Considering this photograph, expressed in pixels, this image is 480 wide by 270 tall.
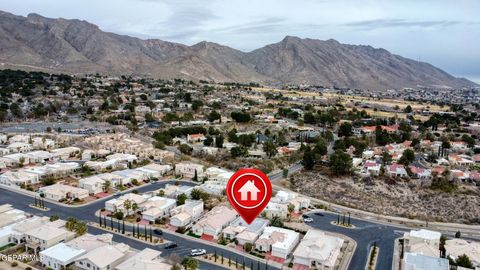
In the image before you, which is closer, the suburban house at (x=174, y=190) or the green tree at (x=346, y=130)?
the suburban house at (x=174, y=190)

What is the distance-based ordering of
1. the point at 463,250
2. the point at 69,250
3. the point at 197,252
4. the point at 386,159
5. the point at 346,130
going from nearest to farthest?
the point at 69,250 → the point at 197,252 → the point at 463,250 → the point at 386,159 → the point at 346,130

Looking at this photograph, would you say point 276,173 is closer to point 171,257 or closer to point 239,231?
point 239,231

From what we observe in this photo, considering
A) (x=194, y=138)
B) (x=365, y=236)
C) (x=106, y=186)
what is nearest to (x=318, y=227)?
(x=365, y=236)

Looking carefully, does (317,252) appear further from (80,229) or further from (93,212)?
(93,212)

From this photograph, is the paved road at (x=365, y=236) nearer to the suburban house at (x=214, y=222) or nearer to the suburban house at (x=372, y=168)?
the suburban house at (x=214, y=222)

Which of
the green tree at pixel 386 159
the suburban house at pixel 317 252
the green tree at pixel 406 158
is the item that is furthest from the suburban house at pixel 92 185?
the green tree at pixel 406 158

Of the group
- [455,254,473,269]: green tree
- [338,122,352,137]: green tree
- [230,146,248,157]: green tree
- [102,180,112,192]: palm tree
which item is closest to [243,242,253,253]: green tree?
[455,254,473,269]: green tree
